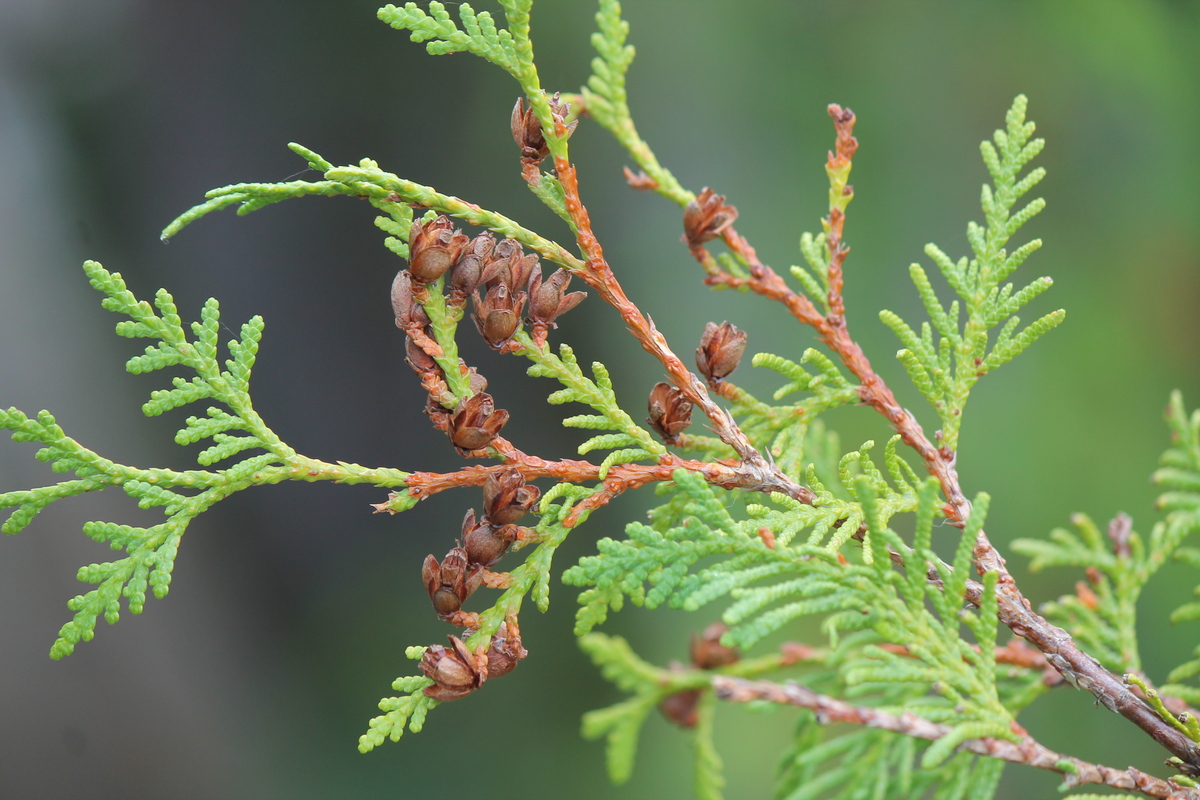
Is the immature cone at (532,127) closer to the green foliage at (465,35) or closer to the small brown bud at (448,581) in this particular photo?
the green foliage at (465,35)

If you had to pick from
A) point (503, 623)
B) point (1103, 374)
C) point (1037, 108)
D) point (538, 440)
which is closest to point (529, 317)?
point (503, 623)

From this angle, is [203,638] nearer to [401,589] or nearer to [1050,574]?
[401,589]

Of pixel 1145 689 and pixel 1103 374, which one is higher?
pixel 1103 374

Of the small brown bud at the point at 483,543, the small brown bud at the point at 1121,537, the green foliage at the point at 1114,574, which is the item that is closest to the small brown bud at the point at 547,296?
the small brown bud at the point at 483,543

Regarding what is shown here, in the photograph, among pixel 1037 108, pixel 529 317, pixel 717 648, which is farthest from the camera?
pixel 1037 108

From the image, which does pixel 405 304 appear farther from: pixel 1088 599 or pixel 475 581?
pixel 1088 599

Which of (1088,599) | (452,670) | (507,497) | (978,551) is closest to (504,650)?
(452,670)
